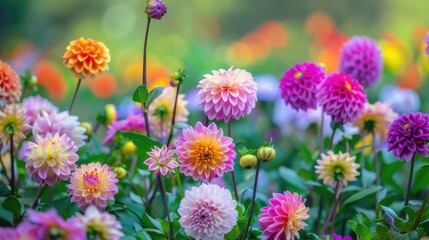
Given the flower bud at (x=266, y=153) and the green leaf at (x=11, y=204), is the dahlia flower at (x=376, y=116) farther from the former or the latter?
the green leaf at (x=11, y=204)

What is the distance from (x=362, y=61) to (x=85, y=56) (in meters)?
0.57

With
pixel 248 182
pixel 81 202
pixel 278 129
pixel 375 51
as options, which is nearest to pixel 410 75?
pixel 278 129

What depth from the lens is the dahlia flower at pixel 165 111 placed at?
4.25 ft

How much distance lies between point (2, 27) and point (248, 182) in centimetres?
335

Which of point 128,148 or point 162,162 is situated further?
point 128,148

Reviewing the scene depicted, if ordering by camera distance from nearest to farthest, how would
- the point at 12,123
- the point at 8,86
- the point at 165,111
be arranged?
the point at 12,123 < the point at 8,86 < the point at 165,111

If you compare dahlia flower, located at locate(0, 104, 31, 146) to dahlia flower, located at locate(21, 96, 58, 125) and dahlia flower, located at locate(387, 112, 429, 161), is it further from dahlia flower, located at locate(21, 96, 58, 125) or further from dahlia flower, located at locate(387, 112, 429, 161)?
dahlia flower, located at locate(387, 112, 429, 161)

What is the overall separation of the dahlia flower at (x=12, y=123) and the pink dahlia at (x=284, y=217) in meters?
0.40

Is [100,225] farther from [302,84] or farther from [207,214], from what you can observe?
[302,84]

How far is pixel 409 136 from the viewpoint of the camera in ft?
3.38

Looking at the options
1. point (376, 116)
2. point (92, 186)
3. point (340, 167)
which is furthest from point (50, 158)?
point (376, 116)

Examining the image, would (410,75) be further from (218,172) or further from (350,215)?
(218,172)

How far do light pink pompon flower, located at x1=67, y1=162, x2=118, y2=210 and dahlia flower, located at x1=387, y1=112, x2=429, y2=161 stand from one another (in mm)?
432

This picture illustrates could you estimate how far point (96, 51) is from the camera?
117cm
